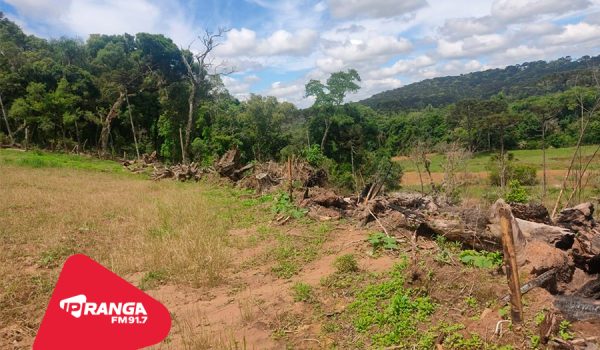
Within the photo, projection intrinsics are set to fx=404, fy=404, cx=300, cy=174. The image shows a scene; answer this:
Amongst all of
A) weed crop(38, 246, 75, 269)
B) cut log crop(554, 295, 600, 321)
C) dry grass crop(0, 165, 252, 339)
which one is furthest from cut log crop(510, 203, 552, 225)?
weed crop(38, 246, 75, 269)

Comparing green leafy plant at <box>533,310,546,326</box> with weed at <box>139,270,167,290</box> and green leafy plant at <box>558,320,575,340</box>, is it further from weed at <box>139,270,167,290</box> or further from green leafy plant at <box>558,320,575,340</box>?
weed at <box>139,270,167,290</box>

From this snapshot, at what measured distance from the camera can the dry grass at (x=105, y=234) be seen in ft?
18.3

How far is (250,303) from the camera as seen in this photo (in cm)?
492

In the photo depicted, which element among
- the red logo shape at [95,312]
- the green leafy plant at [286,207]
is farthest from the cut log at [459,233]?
the red logo shape at [95,312]

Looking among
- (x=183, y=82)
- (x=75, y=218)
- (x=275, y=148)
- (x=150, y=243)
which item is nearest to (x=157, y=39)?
(x=183, y=82)

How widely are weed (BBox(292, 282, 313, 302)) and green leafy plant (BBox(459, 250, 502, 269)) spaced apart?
6.63ft

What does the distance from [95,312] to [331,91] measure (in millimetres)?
29522

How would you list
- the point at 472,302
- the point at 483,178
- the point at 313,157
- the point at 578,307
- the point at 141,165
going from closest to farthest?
1. the point at 578,307
2. the point at 472,302
3. the point at 313,157
4. the point at 141,165
5. the point at 483,178

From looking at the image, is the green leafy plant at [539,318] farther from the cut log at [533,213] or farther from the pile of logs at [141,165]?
the pile of logs at [141,165]

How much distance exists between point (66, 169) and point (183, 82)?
53.1 feet

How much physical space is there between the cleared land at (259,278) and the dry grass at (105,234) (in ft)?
0.08

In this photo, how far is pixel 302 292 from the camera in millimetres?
4949

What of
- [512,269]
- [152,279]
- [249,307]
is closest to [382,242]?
[249,307]

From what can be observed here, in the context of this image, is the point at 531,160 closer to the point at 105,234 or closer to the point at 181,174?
the point at 181,174
